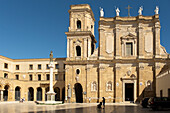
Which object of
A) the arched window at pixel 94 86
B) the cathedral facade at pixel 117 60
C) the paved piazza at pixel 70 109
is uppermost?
the cathedral facade at pixel 117 60

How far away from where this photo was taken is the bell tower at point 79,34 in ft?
Answer: 153

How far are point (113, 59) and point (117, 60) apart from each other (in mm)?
857

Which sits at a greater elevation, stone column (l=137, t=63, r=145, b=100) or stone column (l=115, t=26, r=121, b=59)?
stone column (l=115, t=26, r=121, b=59)

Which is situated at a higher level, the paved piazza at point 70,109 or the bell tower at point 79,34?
the bell tower at point 79,34

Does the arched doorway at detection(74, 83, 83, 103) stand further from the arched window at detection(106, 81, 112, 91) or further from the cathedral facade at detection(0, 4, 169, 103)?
the arched window at detection(106, 81, 112, 91)

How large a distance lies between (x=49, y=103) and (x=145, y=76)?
56.8 feet

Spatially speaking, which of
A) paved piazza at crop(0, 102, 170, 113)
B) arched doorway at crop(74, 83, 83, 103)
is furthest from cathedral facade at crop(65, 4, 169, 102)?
paved piazza at crop(0, 102, 170, 113)

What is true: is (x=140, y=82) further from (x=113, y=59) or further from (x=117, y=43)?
(x=117, y=43)

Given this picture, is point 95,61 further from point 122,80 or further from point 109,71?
point 122,80

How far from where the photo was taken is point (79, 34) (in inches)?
1844

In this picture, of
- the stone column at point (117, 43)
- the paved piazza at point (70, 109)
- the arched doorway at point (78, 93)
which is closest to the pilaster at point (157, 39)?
the stone column at point (117, 43)

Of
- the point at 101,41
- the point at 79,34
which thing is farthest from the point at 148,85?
the point at 79,34

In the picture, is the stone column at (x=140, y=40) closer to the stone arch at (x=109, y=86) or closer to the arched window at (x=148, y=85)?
the arched window at (x=148, y=85)

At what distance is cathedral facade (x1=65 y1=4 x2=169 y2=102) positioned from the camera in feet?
144
